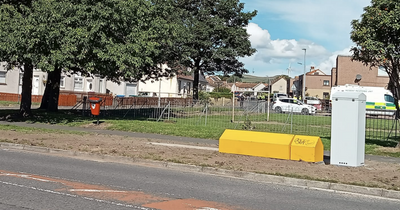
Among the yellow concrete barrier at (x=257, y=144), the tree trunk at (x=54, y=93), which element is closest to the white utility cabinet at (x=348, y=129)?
the yellow concrete barrier at (x=257, y=144)

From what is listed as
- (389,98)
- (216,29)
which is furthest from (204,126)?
(389,98)

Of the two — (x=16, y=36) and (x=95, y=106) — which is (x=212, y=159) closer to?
(x=95, y=106)

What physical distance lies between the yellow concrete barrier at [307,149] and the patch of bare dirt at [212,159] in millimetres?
303

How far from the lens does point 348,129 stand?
38.8 ft

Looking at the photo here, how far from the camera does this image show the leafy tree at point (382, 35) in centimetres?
1442

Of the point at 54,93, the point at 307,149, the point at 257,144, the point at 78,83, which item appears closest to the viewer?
the point at 307,149

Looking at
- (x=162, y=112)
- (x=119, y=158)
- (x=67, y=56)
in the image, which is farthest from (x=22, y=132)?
(x=162, y=112)

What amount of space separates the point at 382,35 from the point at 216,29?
82.5ft

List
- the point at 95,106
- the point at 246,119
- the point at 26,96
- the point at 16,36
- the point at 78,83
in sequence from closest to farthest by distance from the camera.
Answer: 1. the point at 16,36
2. the point at 95,106
3. the point at 246,119
4. the point at 26,96
5. the point at 78,83

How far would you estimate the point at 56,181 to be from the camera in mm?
A: 8773

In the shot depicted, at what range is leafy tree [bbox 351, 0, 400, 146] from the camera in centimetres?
1442

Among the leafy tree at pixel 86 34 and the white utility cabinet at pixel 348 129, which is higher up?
the leafy tree at pixel 86 34

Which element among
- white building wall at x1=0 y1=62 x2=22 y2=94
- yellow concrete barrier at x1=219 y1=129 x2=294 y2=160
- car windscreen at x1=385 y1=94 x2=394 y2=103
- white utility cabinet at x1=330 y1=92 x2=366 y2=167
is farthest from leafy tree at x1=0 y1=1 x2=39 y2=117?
car windscreen at x1=385 y1=94 x2=394 y2=103

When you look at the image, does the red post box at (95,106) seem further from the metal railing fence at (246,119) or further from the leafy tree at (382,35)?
the leafy tree at (382,35)
